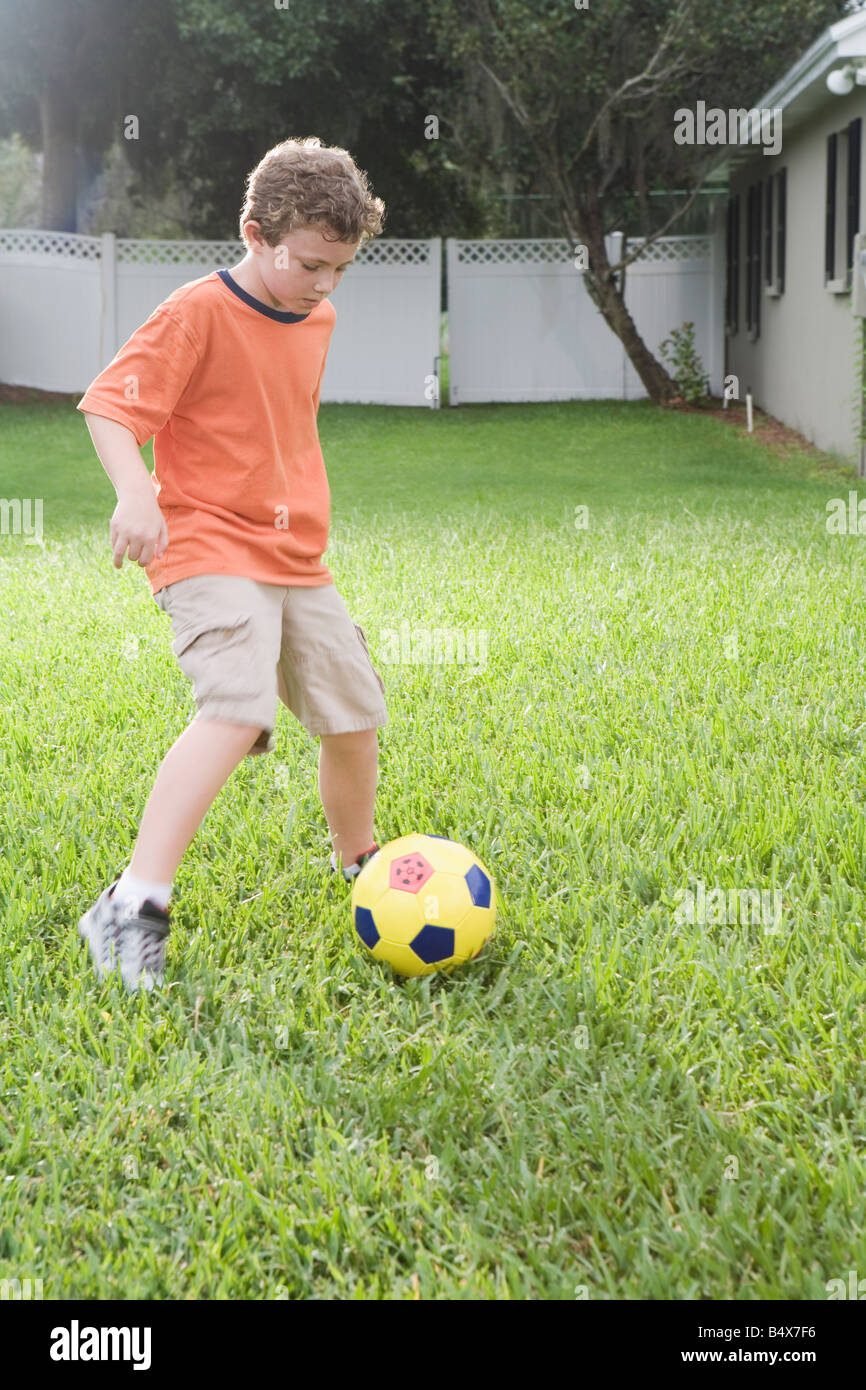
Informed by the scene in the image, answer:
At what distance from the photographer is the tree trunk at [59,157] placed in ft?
64.4

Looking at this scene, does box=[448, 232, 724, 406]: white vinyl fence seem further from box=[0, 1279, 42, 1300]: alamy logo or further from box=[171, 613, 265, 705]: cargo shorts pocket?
box=[0, 1279, 42, 1300]: alamy logo

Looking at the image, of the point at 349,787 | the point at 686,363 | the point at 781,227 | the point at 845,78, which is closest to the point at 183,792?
the point at 349,787

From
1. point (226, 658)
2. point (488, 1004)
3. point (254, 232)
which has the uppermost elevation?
point (254, 232)

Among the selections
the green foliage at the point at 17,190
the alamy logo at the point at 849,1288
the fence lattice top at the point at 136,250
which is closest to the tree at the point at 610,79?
the fence lattice top at the point at 136,250

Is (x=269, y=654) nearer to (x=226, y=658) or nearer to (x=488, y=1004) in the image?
(x=226, y=658)

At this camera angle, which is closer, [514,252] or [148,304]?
[514,252]

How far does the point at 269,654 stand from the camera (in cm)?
251

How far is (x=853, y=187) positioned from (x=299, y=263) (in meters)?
9.63

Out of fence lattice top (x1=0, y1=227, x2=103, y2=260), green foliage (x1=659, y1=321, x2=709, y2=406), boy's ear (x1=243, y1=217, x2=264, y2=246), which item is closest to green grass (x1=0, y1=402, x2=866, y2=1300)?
boy's ear (x1=243, y1=217, x2=264, y2=246)

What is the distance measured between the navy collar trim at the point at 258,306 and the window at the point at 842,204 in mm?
9295

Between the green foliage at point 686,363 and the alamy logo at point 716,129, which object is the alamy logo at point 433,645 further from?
the green foliage at point 686,363

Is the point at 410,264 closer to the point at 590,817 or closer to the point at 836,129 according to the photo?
the point at 836,129

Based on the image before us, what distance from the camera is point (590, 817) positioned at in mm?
3104

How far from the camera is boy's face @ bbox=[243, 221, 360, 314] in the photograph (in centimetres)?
244
